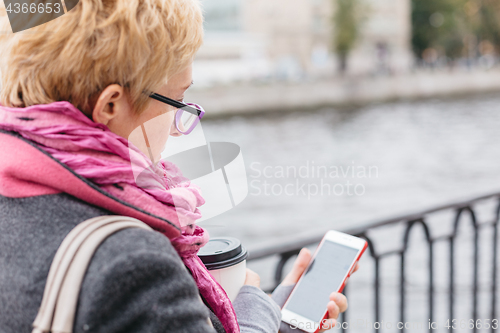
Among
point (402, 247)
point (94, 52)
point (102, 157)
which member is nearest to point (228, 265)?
point (102, 157)

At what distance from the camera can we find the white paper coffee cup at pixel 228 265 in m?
1.20

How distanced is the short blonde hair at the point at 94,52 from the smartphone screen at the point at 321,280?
0.83 metres

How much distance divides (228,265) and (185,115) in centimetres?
39

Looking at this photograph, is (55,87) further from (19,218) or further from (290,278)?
(290,278)

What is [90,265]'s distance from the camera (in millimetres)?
773

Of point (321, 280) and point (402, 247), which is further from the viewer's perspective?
point (402, 247)

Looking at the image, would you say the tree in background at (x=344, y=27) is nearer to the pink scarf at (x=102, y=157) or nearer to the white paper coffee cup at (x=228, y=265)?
the white paper coffee cup at (x=228, y=265)

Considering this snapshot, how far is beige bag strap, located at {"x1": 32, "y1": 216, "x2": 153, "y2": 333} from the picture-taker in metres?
0.76

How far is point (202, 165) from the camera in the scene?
1.21 metres

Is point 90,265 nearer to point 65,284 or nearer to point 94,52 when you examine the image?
point 65,284

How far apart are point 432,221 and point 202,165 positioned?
9439 millimetres

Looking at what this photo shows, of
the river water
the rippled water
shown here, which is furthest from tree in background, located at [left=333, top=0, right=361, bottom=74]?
the river water

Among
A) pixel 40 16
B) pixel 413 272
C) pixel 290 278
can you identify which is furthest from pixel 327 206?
pixel 40 16

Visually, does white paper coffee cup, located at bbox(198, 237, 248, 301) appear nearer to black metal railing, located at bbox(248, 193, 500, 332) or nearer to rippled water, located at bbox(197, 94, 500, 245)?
black metal railing, located at bbox(248, 193, 500, 332)
